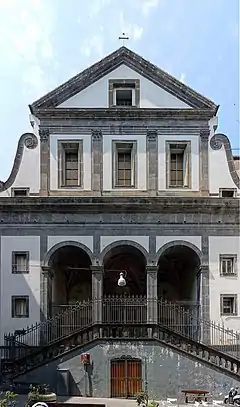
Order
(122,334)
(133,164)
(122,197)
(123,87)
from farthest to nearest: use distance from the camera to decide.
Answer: (123,87)
(133,164)
(122,197)
(122,334)

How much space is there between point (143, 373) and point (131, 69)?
13.1 meters

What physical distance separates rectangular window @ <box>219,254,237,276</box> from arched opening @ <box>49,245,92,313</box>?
561 cm

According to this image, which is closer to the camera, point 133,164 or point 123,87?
point 133,164

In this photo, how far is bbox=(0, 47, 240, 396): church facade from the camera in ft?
95.0

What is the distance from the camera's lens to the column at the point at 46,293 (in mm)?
28719

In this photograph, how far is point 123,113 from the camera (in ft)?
100

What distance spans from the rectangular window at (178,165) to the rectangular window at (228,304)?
15.9 feet

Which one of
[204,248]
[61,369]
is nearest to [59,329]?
[61,369]

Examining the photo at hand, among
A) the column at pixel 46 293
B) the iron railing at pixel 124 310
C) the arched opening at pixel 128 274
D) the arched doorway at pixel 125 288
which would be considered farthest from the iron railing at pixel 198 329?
the column at pixel 46 293

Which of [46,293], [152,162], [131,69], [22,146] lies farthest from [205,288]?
[131,69]

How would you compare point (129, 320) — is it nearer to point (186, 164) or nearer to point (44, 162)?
point (186, 164)

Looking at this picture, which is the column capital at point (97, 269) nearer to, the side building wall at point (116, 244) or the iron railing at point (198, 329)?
the side building wall at point (116, 244)

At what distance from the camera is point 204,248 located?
96.5ft

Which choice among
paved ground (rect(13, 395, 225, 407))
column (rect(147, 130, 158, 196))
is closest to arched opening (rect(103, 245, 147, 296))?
column (rect(147, 130, 158, 196))
